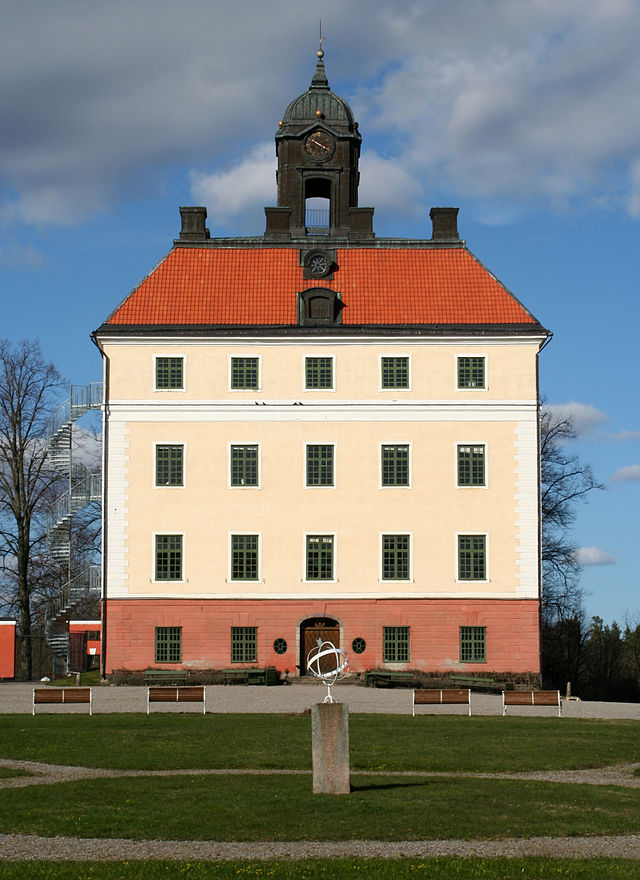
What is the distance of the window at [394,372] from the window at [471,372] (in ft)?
6.13

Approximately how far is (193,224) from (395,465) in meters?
12.4

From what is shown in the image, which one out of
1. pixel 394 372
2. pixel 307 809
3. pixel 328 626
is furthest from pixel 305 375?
pixel 307 809

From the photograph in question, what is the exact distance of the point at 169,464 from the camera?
137 feet

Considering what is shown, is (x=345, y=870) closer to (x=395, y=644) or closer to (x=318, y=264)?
(x=395, y=644)

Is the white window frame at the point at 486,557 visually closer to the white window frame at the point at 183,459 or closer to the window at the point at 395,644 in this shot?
the window at the point at 395,644

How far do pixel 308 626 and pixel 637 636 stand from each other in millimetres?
59882

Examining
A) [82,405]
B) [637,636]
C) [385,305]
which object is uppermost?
[385,305]

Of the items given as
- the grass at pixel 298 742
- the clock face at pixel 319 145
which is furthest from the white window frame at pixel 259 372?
the grass at pixel 298 742

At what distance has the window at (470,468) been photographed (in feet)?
137

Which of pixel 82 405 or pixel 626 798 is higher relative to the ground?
pixel 82 405

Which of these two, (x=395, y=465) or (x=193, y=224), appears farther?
(x=193, y=224)

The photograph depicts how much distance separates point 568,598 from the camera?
54.4 meters

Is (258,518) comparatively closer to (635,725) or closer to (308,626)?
(308,626)

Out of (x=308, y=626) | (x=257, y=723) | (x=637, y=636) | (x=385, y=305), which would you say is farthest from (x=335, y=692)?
(x=637, y=636)
